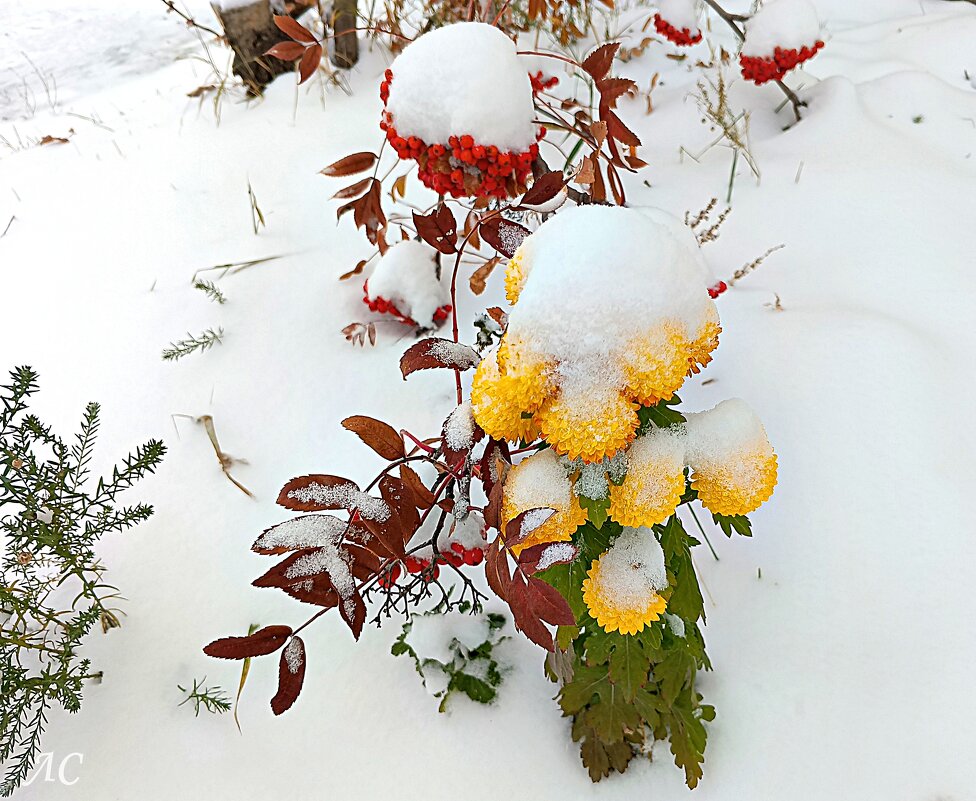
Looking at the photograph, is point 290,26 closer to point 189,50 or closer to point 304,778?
point 304,778

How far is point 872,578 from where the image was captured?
3.83 feet

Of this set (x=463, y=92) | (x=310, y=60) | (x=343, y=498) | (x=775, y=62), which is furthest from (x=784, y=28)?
(x=343, y=498)

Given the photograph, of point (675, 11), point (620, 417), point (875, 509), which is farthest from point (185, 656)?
point (675, 11)

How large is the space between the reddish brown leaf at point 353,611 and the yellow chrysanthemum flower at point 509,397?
11.3 inches

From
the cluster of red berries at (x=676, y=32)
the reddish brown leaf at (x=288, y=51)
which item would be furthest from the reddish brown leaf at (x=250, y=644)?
the cluster of red berries at (x=676, y=32)

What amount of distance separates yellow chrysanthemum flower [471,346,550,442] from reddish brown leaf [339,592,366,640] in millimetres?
288

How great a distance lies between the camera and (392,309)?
1580 mm

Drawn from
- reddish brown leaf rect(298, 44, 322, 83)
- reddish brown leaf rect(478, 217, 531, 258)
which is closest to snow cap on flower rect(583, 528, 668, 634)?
reddish brown leaf rect(478, 217, 531, 258)

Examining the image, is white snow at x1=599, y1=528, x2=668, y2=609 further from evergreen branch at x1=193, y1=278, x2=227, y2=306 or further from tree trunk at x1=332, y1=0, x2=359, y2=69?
tree trunk at x1=332, y1=0, x2=359, y2=69

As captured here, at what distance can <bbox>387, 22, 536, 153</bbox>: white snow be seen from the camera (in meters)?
1.06

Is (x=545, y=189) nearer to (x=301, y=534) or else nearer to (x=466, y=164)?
(x=466, y=164)

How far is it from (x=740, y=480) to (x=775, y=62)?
5.04ft

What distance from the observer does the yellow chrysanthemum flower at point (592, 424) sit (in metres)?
0.61

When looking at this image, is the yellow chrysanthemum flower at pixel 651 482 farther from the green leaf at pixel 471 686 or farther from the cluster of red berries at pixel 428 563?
the green leaf at pixel 471 686
